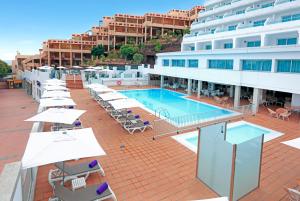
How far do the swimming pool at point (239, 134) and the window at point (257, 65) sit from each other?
582cm

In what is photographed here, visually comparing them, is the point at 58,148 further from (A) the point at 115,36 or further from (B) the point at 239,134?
(A) the point at 115,36

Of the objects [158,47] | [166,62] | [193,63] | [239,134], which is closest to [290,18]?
[193,63]

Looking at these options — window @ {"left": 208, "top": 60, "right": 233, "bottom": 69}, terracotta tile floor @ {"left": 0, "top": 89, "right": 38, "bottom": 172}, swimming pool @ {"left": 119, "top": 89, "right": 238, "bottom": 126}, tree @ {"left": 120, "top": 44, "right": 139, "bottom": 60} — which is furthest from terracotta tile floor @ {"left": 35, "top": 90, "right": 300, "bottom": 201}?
tree @ {"left": 120, "top": 44, "right": 139, "bottom": 60}

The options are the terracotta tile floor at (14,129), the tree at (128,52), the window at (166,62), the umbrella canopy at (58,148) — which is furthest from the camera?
the tree at (128,52)

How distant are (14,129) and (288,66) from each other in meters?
24.5

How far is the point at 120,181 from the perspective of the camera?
731 centimetres

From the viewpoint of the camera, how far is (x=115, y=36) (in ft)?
201

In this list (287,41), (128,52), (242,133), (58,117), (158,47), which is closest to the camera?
(58,117)

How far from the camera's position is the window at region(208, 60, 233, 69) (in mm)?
21086

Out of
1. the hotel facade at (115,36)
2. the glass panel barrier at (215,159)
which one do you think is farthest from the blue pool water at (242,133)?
the hotel facade at (115,36)

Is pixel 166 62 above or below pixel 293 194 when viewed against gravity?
above

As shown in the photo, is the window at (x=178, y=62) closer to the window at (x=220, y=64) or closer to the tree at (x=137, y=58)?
the window at (x=220, y=64)

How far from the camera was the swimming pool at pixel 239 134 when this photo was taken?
11.3m

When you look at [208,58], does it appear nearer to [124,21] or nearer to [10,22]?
[124,21]
